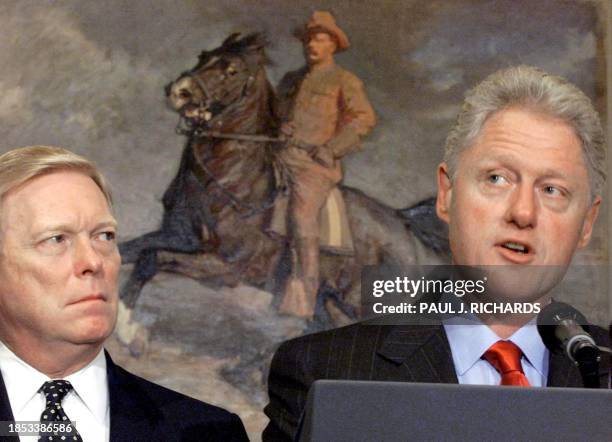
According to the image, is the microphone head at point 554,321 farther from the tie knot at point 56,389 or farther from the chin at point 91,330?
the tie knot at point 56,389

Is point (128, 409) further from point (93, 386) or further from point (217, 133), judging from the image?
point (217, 133)

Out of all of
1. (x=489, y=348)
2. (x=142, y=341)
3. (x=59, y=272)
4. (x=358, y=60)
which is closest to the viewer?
(x=489, y=348)

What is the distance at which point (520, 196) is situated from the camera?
257 centimetres

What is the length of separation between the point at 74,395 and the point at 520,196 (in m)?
1.09

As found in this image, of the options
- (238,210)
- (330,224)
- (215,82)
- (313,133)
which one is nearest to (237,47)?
(215,82)

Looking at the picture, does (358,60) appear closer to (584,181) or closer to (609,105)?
(609,105)

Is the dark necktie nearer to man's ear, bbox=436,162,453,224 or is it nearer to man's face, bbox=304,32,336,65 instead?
man's ear, bbox=436,162,453,224

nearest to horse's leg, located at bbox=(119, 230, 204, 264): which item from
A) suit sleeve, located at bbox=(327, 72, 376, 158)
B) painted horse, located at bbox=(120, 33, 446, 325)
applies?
painted horse, located at bbox=(120, 33, 446, 325)

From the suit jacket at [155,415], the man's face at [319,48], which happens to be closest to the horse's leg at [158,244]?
the man's face at [319,48]

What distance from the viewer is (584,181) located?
2.65 m

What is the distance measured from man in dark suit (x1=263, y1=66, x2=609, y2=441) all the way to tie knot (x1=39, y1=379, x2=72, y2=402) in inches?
18.3

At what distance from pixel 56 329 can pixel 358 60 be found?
175 inches

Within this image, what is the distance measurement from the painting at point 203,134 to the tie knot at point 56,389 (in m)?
3.71

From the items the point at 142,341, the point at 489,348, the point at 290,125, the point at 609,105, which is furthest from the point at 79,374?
the point at 609,105
